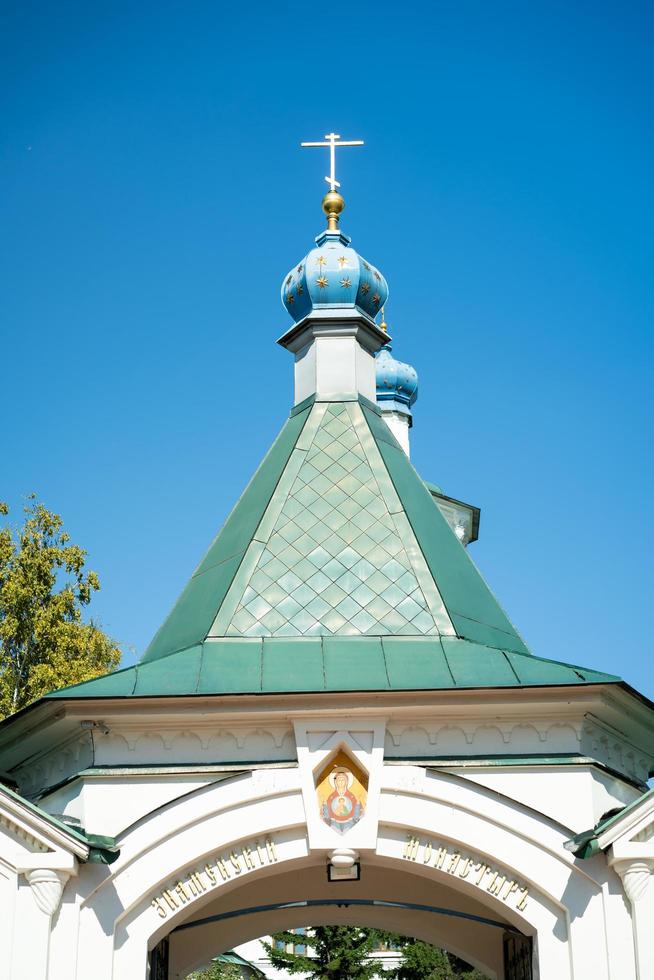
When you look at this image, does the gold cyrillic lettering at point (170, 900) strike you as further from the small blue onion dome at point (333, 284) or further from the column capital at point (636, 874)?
the small blue onion dome at point (333, 284)

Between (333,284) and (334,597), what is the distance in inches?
139

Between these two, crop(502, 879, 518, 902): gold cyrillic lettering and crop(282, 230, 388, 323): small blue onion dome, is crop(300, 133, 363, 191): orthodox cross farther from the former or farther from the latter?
crop(502, 879, 518, 902): gold cyrillic lettering

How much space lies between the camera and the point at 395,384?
62.7 ft

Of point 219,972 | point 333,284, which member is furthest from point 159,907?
point 219,972

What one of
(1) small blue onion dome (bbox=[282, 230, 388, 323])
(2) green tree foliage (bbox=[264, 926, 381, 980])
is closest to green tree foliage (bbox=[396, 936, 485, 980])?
(2) green tree foliage (bbox=[264, 926, 381, 980])

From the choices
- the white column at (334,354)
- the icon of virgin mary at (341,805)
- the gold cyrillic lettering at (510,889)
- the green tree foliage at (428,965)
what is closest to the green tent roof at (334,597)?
the white column at (334,354)

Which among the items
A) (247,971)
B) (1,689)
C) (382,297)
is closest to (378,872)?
(382,297)

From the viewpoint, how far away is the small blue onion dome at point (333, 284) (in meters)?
12.1

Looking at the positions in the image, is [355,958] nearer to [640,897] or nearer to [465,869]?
[465,869]

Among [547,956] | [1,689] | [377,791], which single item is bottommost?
[547,956]

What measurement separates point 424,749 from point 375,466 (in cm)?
274

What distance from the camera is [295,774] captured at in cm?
838

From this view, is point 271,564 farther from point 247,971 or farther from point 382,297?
point 247,971

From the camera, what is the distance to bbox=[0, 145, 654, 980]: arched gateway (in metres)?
7.92
